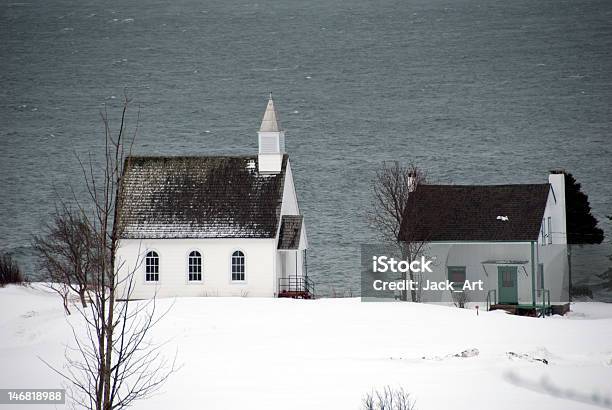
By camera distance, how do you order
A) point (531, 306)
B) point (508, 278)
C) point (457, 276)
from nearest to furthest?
point (531, 306), point (508, 278), point (457, 276)

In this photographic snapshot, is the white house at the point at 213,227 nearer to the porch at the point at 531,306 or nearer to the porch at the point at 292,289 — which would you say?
the porch at the point at 292,289

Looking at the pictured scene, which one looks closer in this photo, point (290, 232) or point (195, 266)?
point (195, 266)

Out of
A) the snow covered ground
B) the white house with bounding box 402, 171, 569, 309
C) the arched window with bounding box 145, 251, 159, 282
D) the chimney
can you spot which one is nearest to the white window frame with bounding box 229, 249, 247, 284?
the snow covered ground

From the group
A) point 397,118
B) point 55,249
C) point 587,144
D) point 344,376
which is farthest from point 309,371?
point 397,118

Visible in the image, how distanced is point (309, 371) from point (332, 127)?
150 meters

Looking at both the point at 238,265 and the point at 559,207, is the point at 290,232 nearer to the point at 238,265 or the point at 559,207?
the point at 238,265

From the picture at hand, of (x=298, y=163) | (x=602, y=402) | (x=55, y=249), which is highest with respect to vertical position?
(x=298, y=163)

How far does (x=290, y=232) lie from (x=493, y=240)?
10285 millimetres

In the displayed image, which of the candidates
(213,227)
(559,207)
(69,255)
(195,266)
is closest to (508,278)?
(559,207)

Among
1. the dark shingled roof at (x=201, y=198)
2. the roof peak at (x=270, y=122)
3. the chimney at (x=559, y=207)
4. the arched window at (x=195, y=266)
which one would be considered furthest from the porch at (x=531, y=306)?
the arched window at (x=195, y=266)

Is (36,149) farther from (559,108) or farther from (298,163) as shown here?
(559,108)

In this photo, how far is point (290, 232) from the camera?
56312 mm

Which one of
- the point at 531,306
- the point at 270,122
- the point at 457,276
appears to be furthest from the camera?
the point at 270,122

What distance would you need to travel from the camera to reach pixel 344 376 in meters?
→ 37.5
